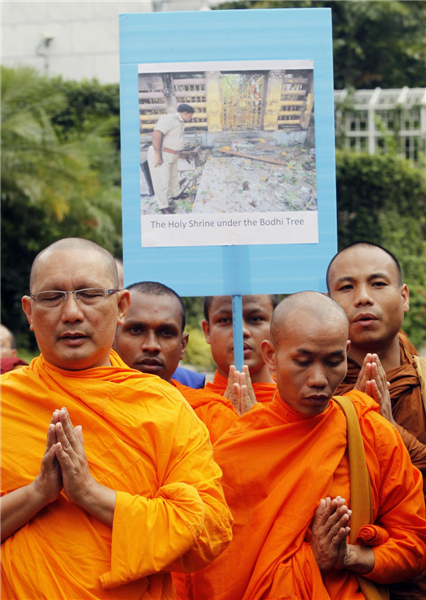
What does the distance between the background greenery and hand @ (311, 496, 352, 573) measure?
37.7 feet

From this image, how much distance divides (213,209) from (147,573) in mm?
2059

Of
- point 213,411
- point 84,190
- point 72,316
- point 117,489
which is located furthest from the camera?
point 84,190

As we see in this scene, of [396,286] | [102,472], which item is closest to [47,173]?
[396,286]

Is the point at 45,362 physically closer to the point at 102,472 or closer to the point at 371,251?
the point at 102,472

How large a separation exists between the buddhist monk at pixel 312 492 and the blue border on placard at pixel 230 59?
0.89 meters

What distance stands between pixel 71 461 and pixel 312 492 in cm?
97

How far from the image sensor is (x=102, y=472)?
7.67 feet

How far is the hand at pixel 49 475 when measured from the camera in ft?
7.20

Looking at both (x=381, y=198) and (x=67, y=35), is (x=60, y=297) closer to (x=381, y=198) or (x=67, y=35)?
(x=381, y=198)

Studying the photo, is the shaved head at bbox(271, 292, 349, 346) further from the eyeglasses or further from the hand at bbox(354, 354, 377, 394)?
the eyeglasses

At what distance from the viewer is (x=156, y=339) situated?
11.5ft

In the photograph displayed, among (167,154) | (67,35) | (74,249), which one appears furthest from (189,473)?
(67,35)

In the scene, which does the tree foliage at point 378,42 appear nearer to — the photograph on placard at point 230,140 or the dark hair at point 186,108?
the photograph on placard at point 230,140

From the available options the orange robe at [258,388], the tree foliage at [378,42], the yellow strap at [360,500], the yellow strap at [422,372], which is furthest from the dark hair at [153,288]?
the tree foliage at [378,42]
